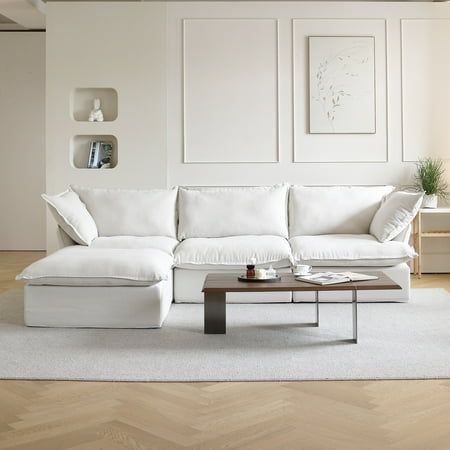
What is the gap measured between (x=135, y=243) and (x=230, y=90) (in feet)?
6.77

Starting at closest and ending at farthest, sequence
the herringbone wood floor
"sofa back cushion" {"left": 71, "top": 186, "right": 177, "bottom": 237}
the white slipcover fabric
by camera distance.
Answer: the herringbone wood floor
the white slipcover fabric
"sofa back cushion" {"left": 71, "top": 186, "right": 177, "bottom": 237}

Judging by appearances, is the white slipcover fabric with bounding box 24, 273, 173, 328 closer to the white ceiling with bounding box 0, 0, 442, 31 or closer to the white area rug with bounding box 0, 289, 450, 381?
the white area rug with bounding box 0, 289, 450, 381

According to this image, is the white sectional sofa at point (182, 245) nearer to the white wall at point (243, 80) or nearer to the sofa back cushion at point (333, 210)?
the sofa back cushion at point (333, 210)

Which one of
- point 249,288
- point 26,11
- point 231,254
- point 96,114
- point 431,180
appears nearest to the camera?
point 249,288

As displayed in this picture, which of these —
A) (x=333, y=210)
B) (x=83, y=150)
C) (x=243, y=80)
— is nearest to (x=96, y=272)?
(x=333, y=210)

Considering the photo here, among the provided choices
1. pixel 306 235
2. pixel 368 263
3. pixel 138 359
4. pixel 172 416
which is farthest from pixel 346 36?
pixel 172 416

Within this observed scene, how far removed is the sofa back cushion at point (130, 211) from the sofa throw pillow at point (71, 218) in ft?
1.00

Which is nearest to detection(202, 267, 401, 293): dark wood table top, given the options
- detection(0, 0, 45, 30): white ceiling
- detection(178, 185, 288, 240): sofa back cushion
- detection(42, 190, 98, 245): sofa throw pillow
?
detection(42, 190, 98, 245): sofa throw pillow

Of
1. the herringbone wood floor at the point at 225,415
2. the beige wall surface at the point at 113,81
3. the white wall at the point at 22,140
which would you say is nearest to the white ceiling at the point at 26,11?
the beige wall surface at the point at 113,81

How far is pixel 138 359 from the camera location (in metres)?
3.43

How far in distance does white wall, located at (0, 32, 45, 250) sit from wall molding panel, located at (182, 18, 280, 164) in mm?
2954

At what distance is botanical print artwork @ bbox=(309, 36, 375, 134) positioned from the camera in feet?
21.0

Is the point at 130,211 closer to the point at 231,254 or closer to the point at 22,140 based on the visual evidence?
the point at 231,254

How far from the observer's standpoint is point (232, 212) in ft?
18.3
